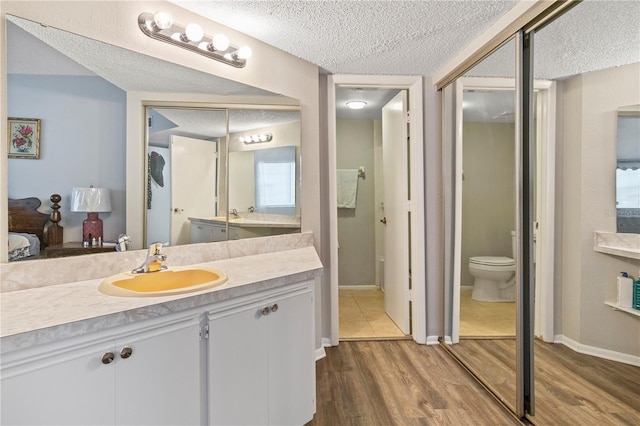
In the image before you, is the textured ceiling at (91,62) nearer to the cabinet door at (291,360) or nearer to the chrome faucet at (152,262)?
the chrome faucet at (152,262)

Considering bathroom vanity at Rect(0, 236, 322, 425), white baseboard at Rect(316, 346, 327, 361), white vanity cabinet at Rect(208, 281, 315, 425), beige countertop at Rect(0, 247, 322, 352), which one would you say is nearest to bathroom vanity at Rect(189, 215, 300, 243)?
bathroom vanity at Rect(0, 236, 322, 425)

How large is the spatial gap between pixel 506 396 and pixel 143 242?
2.17 m

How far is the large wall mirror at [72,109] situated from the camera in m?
1.29

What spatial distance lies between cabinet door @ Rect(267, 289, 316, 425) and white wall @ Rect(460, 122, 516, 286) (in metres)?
1.24

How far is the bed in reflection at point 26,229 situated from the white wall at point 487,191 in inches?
89.4

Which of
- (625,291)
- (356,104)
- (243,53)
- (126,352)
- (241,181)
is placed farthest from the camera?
(356,104)

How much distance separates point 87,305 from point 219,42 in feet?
4.71

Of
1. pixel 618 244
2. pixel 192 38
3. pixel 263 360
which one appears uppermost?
pixel 192 38

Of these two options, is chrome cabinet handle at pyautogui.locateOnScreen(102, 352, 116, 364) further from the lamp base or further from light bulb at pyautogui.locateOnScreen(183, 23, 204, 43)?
light bulb at pyautogui.locateOnScreen(183, 23, 204, 43)

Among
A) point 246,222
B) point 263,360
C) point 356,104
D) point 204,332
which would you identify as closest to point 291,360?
point 263,360

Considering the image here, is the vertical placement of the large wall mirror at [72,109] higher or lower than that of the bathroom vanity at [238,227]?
higher

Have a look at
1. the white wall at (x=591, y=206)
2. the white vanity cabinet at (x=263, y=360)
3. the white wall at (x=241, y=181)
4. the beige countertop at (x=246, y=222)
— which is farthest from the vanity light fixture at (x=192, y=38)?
the white wall at (x=591, y=206)

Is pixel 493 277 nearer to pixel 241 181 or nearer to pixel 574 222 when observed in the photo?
pixel 574 222

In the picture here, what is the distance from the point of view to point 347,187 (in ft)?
14.0
